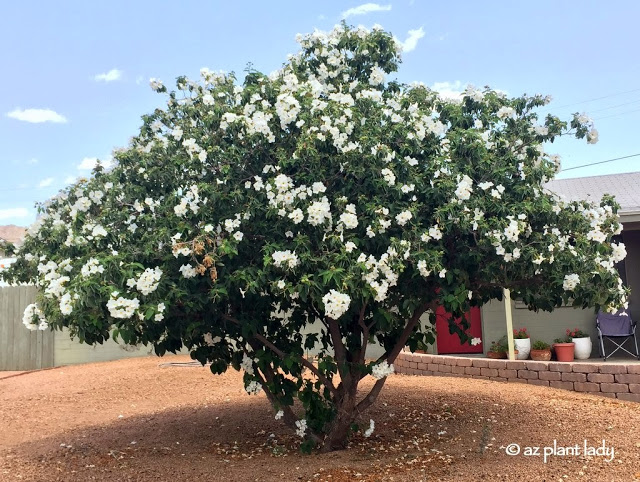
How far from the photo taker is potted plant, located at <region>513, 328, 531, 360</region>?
391 inches

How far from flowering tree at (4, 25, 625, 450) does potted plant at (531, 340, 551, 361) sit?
4540 mm

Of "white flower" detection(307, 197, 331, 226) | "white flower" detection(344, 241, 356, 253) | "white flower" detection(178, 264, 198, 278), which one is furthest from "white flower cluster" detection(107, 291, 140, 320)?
"white flower" detection(344, 241, 356, 253)

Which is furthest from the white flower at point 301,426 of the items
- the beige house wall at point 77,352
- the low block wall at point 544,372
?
the beige house wall at point 77,352

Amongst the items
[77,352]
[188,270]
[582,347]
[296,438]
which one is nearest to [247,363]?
[296,438]

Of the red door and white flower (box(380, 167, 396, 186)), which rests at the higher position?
white flower (box(380, 167, 396, 186))

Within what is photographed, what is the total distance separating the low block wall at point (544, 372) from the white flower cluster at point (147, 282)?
6.56 meters

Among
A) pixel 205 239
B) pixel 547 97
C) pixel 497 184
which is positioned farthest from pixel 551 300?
pixel 205 239

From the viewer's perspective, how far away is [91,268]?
4.26m

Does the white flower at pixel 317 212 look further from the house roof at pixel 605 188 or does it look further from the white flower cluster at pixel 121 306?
the house roof at pixel 605 188

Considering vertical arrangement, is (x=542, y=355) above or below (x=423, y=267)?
below

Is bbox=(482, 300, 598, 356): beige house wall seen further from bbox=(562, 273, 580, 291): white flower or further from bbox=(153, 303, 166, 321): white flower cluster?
bbox=(153, 303, 166, 321): white flower cluster

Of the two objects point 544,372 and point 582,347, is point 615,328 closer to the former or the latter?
point 582,347

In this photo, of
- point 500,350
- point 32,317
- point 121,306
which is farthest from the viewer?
point 500,350

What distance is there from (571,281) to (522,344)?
5.50 m
